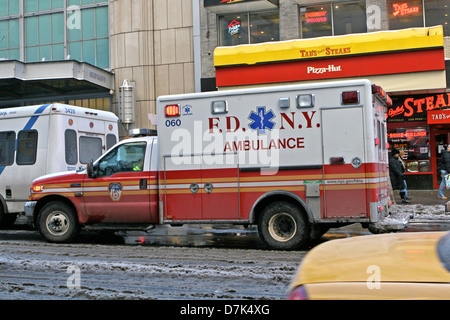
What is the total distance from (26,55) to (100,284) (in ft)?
64.8

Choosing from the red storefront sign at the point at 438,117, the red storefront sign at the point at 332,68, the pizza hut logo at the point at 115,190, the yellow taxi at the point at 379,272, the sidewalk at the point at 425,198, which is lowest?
the sidewalk at the point at 425,198

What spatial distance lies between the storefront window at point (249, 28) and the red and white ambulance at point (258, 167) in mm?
11098

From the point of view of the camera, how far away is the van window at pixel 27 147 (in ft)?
37.0

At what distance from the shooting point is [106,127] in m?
12.6

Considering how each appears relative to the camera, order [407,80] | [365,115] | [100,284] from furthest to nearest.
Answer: [407,80] → [365,115] → [100,284]

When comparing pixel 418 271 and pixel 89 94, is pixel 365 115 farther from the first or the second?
pixel 89 94

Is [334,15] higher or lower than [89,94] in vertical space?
higher

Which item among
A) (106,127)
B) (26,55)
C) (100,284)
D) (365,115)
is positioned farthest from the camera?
(26,55)

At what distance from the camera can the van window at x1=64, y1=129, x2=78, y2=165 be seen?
36.8 feet

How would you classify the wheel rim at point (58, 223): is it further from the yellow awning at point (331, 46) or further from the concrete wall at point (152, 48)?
the concrete wall at point (152, 48)

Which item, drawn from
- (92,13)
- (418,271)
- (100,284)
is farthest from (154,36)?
(418,271)

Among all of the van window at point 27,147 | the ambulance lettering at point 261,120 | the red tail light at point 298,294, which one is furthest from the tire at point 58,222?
the red tail light at point 298,294

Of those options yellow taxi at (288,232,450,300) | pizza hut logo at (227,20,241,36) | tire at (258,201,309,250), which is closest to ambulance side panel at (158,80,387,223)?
tire at (258,201,309,250)

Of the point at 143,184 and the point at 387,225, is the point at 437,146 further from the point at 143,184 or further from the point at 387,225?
the point at 143,184
